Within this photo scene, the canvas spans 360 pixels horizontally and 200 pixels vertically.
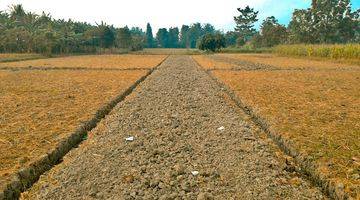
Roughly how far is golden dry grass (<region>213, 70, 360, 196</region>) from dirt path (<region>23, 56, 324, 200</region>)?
614mm

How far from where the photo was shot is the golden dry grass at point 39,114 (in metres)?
6.75

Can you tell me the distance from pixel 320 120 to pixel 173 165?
4680mm

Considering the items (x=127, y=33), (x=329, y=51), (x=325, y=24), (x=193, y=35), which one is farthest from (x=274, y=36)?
(x=193, y=35)

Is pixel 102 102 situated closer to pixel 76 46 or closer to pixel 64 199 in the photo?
pixel 64 199

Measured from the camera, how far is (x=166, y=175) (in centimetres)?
573

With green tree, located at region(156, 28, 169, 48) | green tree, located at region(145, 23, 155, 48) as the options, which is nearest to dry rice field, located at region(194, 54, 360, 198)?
green tree, located at region(145, 23, 155, 48)

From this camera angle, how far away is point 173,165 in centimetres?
620

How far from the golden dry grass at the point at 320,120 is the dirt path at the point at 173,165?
24.2 inches

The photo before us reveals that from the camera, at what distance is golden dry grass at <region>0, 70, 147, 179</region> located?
675 cm

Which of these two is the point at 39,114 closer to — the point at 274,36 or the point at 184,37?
the point at 274,36

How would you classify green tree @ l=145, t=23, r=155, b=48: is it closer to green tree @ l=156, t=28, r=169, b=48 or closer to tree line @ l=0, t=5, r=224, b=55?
green tree @ l=156, t=28, r=169, b=48

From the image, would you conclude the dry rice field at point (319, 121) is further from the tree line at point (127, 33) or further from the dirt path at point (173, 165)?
the tree line at point (127, 33)

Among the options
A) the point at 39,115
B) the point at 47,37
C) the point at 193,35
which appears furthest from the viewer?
the point at 193,35

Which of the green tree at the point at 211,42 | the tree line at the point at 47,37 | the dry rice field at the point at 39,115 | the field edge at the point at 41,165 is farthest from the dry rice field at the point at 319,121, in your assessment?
the green tree at the point at 211,42
